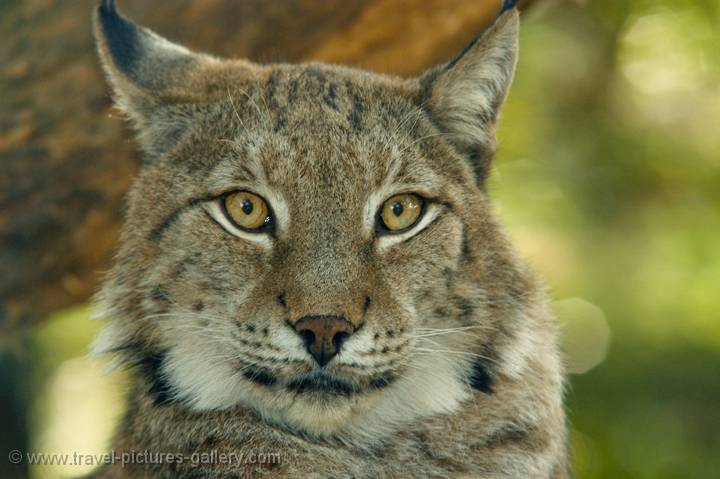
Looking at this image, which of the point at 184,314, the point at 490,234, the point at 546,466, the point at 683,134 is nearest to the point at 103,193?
the point at 184,314

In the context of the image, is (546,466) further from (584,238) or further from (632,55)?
(632,55)

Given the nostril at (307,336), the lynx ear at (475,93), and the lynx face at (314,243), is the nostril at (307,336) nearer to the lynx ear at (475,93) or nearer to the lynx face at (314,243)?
the lynx face at (314,243)

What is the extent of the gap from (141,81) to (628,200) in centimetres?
685

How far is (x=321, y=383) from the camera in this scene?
3.84 m

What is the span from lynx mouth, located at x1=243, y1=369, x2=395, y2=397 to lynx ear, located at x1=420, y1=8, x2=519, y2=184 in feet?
4.00

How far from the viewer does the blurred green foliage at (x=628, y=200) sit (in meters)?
9.68

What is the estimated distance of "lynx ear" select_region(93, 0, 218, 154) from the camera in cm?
449

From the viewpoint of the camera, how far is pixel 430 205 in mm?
4332

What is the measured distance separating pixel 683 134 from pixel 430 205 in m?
6.60

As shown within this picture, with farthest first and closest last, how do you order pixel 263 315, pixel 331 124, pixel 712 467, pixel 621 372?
pixel 621 372, pixel 712 467, pixel 331 124, pixel 263 315

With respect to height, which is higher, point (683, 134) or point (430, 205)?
point (683, 134)

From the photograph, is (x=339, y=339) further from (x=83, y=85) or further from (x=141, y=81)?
(x=83, y=85)

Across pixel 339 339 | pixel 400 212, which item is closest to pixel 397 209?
pixel 400 212

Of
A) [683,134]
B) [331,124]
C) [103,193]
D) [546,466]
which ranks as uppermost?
[683,134]
